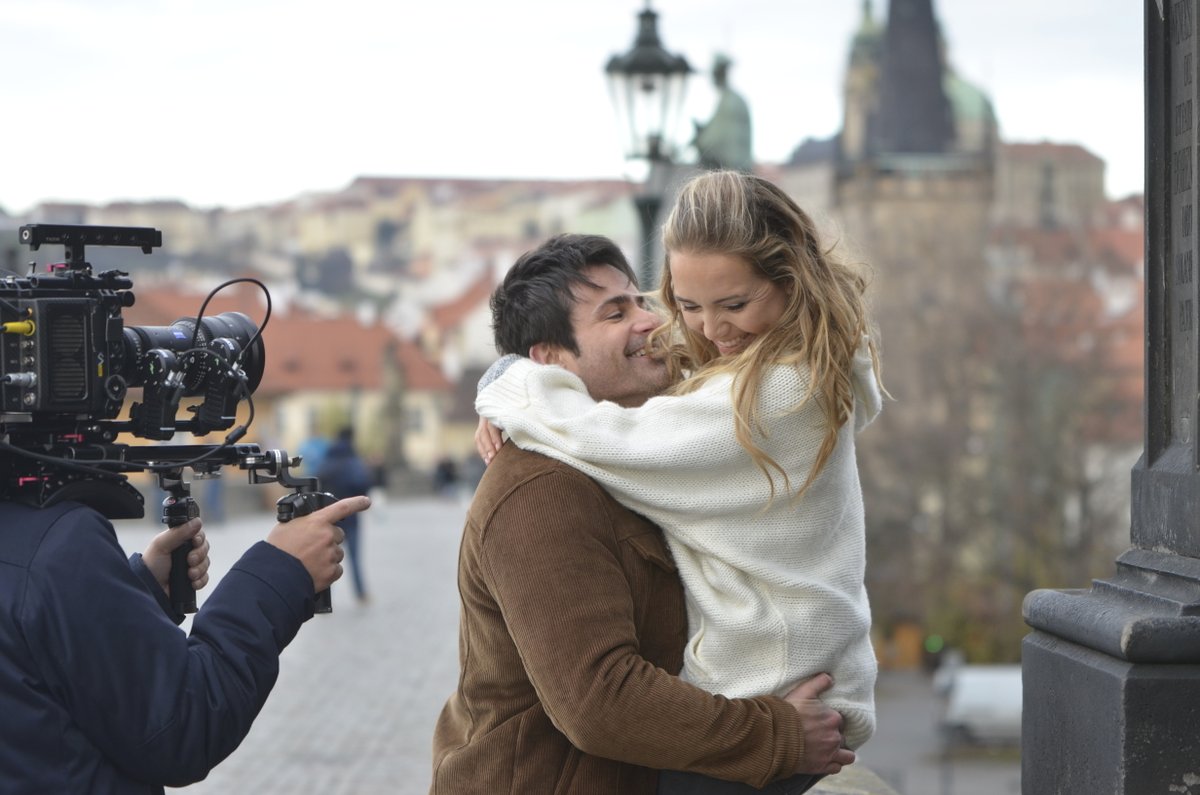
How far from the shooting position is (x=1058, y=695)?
10.2 feet

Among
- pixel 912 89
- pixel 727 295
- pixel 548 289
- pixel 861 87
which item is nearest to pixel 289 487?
pixel 548 289

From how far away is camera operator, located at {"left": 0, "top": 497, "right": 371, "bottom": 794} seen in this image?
2.42 meters

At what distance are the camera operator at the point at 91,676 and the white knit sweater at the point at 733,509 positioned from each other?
0.59 meters

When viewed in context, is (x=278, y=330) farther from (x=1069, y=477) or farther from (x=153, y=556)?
(x=153, y=556)

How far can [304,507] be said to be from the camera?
2809mm

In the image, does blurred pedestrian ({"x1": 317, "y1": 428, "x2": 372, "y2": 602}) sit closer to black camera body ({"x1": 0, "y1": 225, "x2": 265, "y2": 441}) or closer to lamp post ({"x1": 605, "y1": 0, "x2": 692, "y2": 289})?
lamp post ({"x1": 605, "y1": 0, "x2": 692, "y2": 289})

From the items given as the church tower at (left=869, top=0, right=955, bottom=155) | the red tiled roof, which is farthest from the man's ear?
the red tiled roof

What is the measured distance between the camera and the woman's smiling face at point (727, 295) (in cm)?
272

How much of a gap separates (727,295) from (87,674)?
3.41 feet

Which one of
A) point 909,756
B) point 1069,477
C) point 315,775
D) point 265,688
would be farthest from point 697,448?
point 1069,477

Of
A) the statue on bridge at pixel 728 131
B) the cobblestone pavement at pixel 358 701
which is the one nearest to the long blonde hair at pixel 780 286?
the cobblestone pavement at pixel 358 701

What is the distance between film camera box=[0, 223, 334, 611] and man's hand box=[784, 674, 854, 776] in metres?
0.73

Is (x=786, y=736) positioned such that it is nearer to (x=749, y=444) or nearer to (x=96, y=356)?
(x=749, y=444)

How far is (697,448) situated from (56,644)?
35.8 inches
